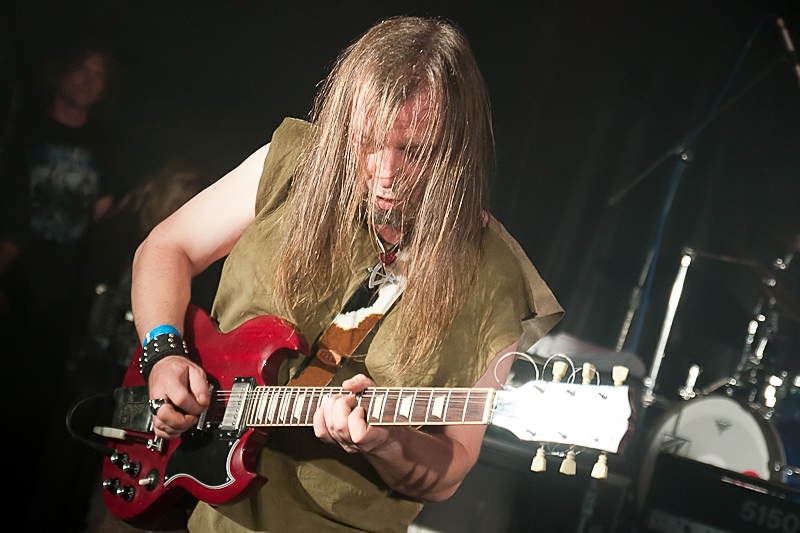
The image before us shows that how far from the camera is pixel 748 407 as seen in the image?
7.43 ft

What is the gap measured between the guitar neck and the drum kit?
99 centimetres

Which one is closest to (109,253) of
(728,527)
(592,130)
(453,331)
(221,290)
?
(221,290)

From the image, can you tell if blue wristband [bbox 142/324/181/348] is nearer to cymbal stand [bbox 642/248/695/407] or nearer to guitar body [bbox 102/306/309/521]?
guitar body [bbox 102/306/309/521]

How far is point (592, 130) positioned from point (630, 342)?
556 millimetres

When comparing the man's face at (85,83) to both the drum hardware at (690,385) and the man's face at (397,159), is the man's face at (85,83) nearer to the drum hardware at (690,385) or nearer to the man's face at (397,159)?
the man's face at (397,159)

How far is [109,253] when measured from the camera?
1734 millimetres

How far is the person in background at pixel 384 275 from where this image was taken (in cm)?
139

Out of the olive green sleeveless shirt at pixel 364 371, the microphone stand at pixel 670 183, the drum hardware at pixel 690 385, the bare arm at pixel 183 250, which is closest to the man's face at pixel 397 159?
the olive green sleeveless shirt at pixel 364 371

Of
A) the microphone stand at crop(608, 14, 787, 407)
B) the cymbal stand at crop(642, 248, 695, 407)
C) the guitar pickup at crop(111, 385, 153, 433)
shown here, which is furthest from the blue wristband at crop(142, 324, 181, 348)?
the cymbal stand at crop(642, 248, 695, 407)

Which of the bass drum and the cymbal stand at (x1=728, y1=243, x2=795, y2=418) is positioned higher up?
the cymbal stand at (x1=728, y1=243, x2=795, y2=418)

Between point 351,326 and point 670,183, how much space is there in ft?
3.30

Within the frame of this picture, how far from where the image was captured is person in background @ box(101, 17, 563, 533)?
1.39 m

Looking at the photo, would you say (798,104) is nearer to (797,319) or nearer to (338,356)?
(797,319)

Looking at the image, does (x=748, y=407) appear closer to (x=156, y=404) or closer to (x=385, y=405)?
(x=385, y=405)
